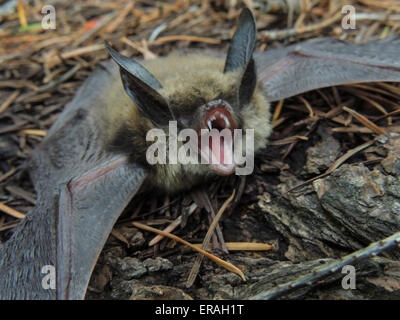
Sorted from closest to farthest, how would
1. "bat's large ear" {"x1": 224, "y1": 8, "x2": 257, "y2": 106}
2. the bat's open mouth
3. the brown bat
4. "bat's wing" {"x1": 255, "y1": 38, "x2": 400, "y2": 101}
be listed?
the brown bat → the bat's open mouth → "bat's large ear" {"x1": 224, "y1": 8, "x2": 257, "y2": 106} → "bat's wing" {"x1": 255, "y1": 38, "x2": 400, "y2": 101}

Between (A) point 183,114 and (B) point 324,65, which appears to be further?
(B) point 324,65

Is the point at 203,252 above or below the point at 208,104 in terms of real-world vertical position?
below

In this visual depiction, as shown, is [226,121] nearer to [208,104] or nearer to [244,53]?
[208,104]

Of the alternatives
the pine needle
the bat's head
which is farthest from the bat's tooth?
the pine needle

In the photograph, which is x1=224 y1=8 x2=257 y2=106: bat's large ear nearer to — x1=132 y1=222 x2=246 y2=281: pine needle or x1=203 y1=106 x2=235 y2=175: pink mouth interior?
x1=203 y1=106 x2=235 y2=175: pink mouth interior

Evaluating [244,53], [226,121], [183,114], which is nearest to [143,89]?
[183,114]

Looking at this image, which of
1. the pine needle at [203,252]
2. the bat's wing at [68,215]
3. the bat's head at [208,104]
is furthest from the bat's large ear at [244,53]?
the pine needle at [203,252]
